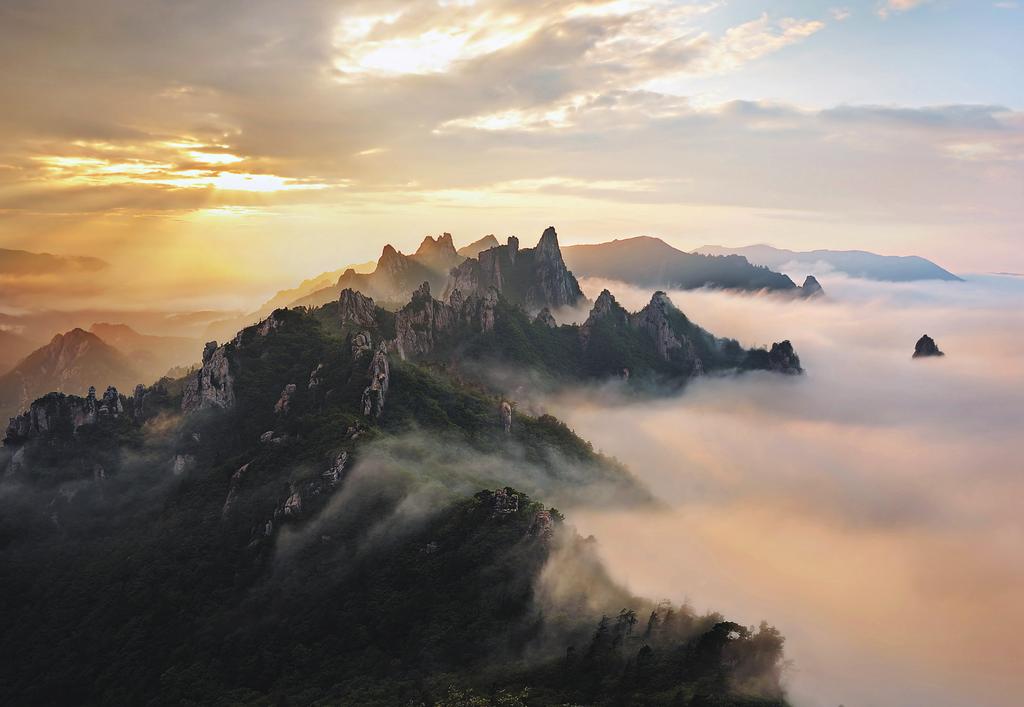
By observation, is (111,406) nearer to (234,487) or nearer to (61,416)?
(61,416)

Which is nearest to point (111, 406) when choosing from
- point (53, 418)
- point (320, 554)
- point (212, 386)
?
point (53, 418)

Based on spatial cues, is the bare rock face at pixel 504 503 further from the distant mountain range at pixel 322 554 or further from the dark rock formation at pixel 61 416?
the dark rock formation at pixel 61 416

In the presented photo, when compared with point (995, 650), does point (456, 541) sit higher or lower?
higher

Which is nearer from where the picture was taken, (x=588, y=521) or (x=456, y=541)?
(x=456, y=541)

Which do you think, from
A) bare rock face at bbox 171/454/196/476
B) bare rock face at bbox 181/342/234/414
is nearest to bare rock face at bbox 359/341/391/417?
bare rock face at bbox 181/342/234/414

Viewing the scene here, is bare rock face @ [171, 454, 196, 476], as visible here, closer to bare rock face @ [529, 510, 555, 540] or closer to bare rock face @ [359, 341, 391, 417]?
bare rock face @ [359, 341, 391, 417]

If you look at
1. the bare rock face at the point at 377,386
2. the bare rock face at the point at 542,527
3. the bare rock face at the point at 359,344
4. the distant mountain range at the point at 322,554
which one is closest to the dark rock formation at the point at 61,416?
the distant mountain range at the point at 322,554

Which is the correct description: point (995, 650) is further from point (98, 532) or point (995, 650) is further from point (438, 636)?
point (98, 532)

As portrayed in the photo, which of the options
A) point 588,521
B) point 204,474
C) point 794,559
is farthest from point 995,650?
point 204,474
